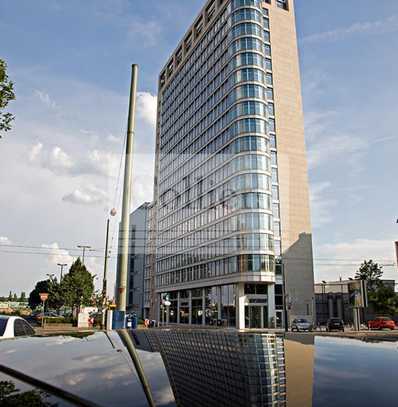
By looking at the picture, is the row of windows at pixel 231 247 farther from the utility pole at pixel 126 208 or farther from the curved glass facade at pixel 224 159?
the utility pole at pixel 126 208

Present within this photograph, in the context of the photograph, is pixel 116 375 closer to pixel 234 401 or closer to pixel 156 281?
pixel 234 401

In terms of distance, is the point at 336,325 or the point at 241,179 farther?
the point at 241,179

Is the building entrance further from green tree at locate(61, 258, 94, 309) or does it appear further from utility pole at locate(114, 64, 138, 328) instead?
utility pole at locate(114, 64, 138, 328)

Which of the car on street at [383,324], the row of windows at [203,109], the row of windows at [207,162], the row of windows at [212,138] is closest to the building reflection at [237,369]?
the car on street at [383,324]

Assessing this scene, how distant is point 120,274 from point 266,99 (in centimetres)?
4943

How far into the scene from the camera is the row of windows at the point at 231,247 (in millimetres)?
55625

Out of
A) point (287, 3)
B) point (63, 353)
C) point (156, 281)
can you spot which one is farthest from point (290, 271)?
point (63, 353)

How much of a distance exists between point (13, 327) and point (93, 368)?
724 cm

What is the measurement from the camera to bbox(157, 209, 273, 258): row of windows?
5609cm

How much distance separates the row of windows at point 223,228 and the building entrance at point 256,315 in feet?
36.2

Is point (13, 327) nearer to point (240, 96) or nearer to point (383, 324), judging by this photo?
point (383, 324)

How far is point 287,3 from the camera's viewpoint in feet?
243

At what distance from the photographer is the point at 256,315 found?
191ft

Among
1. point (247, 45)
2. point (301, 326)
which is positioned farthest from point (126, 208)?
point (247, 45)
